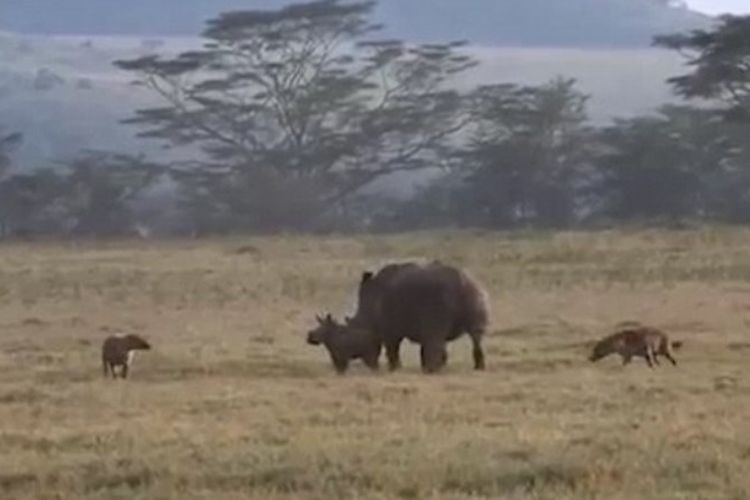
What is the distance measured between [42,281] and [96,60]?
348 feet

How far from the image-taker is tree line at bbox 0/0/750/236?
55.6 metres

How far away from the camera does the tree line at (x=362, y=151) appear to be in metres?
55.6

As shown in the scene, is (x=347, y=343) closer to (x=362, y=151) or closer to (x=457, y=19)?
(x=362, y=151)

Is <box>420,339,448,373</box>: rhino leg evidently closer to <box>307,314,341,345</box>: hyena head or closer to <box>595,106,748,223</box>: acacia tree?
<box>307,314,341,345</box>: hyena head

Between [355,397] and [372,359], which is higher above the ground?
[372,359]

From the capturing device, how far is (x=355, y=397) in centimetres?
1630

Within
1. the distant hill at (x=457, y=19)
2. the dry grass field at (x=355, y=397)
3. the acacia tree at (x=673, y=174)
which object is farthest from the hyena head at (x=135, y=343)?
the distant hill at (x=457, y=19)

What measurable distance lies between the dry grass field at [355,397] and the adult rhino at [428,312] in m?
0.28

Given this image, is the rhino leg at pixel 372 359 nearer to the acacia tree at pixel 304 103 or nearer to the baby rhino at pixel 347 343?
the baby rhino at pixel 347 343

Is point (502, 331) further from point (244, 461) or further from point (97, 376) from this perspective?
point (244, 461)

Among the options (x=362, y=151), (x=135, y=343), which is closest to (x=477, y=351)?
(x=135, y=343)

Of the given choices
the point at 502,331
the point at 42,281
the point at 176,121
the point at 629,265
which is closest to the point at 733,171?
the point at 176,121

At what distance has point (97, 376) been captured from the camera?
61.6 ft

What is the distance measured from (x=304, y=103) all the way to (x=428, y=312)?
140 feet
